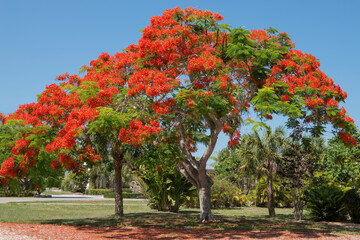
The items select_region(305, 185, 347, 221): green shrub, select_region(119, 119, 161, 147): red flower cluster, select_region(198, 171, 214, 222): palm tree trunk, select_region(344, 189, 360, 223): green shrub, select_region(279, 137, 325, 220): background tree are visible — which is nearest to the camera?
select_region(119, 119, 161, 147): red flower cluster

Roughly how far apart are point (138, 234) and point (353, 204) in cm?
1225

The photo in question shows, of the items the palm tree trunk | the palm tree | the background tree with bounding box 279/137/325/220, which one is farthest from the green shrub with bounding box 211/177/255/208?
the palm tree trunk

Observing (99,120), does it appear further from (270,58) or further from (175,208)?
(175,208)

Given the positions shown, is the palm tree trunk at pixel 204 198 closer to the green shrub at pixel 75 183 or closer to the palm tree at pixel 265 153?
the palm tree at pixel 265 153

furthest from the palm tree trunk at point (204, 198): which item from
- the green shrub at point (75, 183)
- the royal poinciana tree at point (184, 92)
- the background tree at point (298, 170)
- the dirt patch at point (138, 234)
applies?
the green shrub at point (75, 183)

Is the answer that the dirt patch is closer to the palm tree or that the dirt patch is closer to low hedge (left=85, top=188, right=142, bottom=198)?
the palm tree

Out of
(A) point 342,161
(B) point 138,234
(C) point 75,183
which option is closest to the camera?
(B) point 138,234

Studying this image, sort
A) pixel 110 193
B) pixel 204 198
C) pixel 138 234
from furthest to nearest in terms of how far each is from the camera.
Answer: pixel 110 193 < pixel 204 198 < pixel 138 234

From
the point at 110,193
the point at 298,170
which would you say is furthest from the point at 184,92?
the point at 110,193

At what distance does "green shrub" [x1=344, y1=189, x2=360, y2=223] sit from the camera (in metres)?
18.9

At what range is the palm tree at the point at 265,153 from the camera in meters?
22.8

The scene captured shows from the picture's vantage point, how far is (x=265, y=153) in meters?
23.0

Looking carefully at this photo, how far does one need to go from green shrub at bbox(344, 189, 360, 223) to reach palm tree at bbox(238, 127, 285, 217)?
4823 millimetres

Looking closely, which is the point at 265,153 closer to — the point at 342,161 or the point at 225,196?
the point at 342,161
